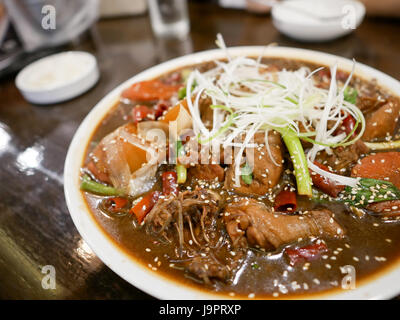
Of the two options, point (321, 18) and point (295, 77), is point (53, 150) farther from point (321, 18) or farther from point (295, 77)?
point (321, 18)

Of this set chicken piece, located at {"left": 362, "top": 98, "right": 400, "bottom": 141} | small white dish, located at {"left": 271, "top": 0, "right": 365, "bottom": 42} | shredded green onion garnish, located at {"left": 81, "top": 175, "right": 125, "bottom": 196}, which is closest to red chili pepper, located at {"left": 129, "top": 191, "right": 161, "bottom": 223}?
shredded green onion garnish, located at {"left": 81, "top": 175, "right": 125, "bottom": 196}

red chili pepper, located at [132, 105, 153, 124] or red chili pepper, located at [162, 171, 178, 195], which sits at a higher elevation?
red chili pepper, located at [132, 105, 153, 124]

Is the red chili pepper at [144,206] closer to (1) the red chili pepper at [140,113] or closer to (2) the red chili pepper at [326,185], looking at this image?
(1) the red chili pepper at [140,113]

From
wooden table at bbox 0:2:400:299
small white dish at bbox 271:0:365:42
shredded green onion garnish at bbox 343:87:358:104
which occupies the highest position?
small white dish at bbox 271:0:365:42

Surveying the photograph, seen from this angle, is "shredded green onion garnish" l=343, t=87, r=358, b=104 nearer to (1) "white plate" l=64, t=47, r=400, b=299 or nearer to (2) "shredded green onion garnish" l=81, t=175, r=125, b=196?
(1) "white plate" l=64, t=47, r=400, b=299

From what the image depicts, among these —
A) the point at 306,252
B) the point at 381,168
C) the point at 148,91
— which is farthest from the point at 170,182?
the point at 381,168

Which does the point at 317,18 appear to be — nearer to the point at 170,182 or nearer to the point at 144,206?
the point at 170,182
